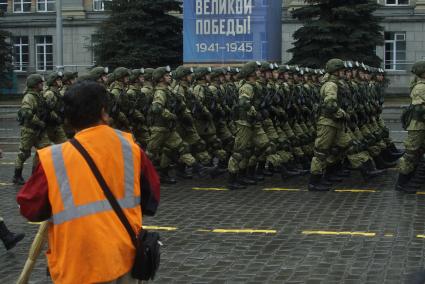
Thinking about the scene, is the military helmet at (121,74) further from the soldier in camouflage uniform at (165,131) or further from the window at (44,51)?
the window at (44,51)

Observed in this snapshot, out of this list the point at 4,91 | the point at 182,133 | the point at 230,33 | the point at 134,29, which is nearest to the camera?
the point at 182,133

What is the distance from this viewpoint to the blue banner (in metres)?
23.7

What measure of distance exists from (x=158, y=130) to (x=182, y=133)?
0.91 metres

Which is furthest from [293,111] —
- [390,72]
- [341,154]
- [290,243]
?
[390,72]

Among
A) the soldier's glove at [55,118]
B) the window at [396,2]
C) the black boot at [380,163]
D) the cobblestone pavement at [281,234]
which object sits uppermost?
the window at [396,2]

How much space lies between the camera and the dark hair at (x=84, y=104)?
150 inches

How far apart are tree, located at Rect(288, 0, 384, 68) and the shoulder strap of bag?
27479 millimetres

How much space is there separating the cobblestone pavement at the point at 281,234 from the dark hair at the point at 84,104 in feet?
9.23

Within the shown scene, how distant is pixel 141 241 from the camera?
3869 mm

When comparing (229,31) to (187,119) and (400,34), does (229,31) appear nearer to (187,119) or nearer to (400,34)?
(187,119)

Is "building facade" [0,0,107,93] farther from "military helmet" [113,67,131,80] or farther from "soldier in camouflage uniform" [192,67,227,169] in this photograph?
"military helmet" [113,67,131,80]

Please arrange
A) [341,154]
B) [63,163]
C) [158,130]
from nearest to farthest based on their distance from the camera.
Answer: [63,163] → [341,154] → [158,130]

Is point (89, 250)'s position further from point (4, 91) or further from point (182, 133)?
point (4, 91)

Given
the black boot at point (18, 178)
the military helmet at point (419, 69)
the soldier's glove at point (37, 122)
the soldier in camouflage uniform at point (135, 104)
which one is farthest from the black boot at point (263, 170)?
the black boot at point (18, 178)
